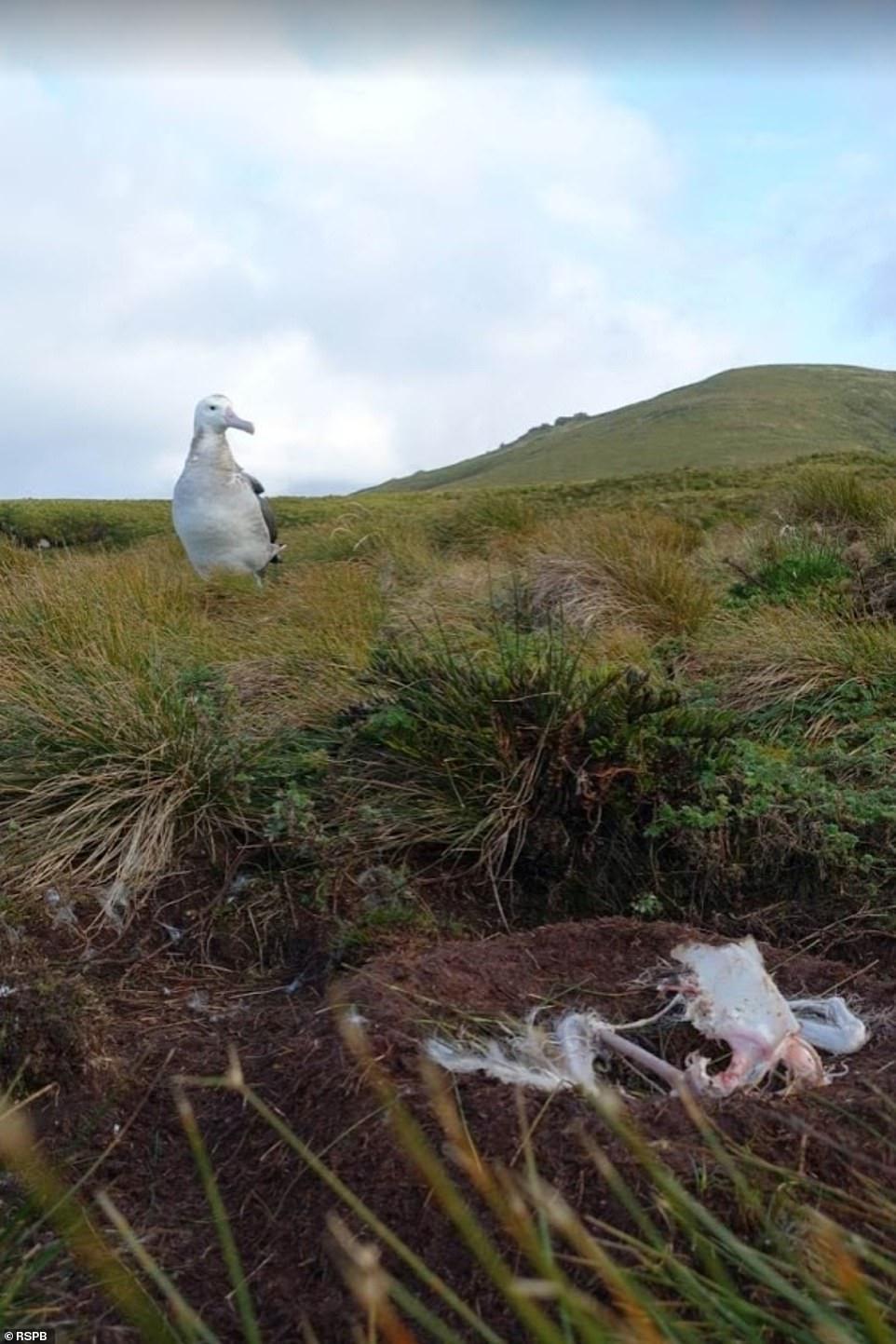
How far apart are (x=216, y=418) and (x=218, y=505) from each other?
87 centimetres

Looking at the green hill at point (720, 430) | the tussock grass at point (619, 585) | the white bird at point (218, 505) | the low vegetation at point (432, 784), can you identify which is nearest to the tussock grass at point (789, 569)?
the tussock grass at point (619, 585)

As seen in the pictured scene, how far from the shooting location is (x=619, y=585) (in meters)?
7.81

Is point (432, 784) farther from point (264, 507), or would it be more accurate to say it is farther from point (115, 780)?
point (264, 507)

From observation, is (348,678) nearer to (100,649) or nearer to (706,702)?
(100,649)

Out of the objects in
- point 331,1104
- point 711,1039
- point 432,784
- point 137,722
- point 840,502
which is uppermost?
point 840,502

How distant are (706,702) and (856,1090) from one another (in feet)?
9.41

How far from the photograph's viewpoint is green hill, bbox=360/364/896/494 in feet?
174

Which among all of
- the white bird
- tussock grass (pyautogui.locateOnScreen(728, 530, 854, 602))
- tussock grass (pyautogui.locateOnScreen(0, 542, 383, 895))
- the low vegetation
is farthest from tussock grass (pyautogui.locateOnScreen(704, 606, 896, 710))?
the white bird

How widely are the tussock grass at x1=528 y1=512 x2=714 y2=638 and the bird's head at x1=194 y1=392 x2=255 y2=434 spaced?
2.70 meters

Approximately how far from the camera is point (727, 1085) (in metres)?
2.37

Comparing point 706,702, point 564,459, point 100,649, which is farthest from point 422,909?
point 564,459

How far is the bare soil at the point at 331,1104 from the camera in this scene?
1.99m

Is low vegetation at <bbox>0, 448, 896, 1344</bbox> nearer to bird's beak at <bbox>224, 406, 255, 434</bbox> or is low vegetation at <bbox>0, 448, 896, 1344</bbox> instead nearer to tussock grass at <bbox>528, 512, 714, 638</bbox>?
tussock grass at <bbox>528, 512, 714, 638</bbox>

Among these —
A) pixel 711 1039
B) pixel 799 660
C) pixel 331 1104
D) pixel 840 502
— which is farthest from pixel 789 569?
pixel 331 1104
